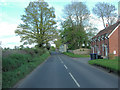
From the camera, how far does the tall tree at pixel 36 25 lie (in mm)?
35250

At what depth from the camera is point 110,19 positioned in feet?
138

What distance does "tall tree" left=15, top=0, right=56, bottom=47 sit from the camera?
3525 cm

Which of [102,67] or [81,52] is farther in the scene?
[81,52]

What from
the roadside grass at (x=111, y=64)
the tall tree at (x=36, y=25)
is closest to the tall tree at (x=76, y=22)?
the tall tree at (x=36, y=25)

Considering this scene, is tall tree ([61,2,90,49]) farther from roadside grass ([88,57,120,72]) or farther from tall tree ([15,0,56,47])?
roadside grass ([88,57,120,72])

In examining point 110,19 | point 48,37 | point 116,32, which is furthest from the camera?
point 110,19

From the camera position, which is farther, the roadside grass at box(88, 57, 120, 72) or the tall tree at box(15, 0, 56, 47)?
the tall tree at box(15, 0, 56, 47)

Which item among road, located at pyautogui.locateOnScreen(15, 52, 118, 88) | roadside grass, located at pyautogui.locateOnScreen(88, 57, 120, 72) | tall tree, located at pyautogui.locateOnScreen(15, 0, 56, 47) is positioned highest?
tall tree, located at pyautogui.locateOnScreen(15, 0, 56, 47)

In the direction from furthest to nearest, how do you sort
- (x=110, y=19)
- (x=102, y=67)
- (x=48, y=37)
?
(x=110, y=19) < (x=48, y=37) < (x=102, y=67)

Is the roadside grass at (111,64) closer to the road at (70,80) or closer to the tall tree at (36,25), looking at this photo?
the road at (70,80)

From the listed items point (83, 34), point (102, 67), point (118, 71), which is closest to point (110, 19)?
point (83, 34)

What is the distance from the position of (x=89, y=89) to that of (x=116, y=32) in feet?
82.2

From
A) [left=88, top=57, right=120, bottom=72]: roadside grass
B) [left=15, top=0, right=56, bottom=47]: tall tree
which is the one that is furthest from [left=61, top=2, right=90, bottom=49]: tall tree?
[left=88, top=57, right=120, bottom=72]: roadside grass

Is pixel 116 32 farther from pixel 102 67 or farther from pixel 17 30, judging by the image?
pixel 17 30
